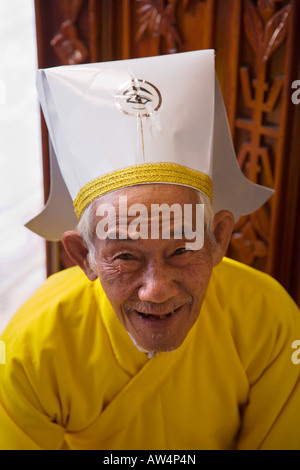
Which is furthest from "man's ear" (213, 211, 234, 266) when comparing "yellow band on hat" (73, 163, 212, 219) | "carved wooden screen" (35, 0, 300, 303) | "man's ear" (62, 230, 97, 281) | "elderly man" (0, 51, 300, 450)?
"carved wooden screen" (35, 0, 300, 303)

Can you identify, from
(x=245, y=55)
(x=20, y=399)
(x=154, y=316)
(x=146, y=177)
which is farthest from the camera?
(x=245, y=55)

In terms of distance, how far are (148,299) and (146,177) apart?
233mm

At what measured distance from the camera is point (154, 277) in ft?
4.06

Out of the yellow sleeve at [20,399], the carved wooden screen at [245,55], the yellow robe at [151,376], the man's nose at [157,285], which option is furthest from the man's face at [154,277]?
the carved wooden screen at [245,55]

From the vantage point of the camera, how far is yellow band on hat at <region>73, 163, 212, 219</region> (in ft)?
3.95

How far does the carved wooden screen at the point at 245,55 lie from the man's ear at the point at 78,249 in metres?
0.67

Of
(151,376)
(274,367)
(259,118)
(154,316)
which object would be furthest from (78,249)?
(259,118)

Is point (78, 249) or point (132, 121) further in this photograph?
point (78, 249)

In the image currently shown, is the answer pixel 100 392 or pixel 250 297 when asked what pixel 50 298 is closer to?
pixel 100 392

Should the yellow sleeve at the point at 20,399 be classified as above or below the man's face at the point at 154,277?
below

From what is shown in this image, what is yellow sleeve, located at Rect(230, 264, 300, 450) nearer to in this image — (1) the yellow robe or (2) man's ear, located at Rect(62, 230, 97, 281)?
(1) the yellow robe

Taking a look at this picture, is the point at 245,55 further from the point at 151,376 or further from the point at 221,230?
the point at 151,376

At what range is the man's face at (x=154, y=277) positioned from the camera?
1.22m

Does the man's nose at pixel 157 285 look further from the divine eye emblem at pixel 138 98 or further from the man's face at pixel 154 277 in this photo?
Result: the divine eye emblem at pixel 138 98
